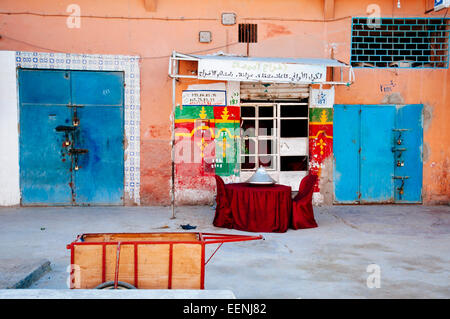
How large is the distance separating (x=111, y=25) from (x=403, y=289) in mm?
7872

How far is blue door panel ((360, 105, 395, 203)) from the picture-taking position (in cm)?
1015

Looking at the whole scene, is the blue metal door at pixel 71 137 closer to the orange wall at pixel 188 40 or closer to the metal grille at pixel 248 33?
the orange wall at pixel 188 40

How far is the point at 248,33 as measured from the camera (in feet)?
32.6

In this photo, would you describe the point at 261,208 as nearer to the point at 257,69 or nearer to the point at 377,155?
the point at 257,69

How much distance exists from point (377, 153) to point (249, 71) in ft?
12.1

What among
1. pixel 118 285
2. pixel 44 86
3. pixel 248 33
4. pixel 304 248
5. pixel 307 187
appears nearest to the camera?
pixel 118 285

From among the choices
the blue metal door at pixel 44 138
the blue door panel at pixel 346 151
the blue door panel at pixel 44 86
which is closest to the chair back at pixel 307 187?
the blue door panel at pixel 346 151

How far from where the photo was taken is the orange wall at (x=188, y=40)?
373 inches

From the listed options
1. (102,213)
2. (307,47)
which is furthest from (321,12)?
(102,213)

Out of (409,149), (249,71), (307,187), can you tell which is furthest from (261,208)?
(409,149)
